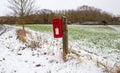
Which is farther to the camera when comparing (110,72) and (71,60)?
(71,60)

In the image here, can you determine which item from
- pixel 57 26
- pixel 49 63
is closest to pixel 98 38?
pixel 57 26

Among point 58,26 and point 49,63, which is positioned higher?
point 58,26

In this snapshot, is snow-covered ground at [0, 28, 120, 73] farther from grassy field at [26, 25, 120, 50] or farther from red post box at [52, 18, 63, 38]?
grassy field at [26, 25, 120, 50]

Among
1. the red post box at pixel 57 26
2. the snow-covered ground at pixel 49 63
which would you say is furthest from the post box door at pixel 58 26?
the snow-covered ground at pixel 49 63

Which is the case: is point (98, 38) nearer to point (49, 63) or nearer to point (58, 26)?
point (58, 26)

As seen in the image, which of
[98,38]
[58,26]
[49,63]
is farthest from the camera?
[98,38]

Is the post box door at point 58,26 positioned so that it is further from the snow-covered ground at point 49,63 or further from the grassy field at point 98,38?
the grassy field at point 98,38

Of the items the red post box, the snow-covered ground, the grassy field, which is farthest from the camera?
the grassy field

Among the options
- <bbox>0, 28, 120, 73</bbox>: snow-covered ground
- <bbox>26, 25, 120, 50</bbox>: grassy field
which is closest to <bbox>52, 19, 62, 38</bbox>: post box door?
<bbox>0, 28, 120, 73</bbox>: snow-covered ground

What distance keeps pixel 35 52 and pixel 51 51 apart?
0.73m

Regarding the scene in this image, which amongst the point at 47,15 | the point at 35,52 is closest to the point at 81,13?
the point at 47,15

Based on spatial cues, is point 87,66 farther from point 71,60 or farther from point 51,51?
point 51,51

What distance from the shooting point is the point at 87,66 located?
6.90m

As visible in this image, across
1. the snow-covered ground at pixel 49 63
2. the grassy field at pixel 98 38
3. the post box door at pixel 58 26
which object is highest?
the post box door at pixel 58 26
